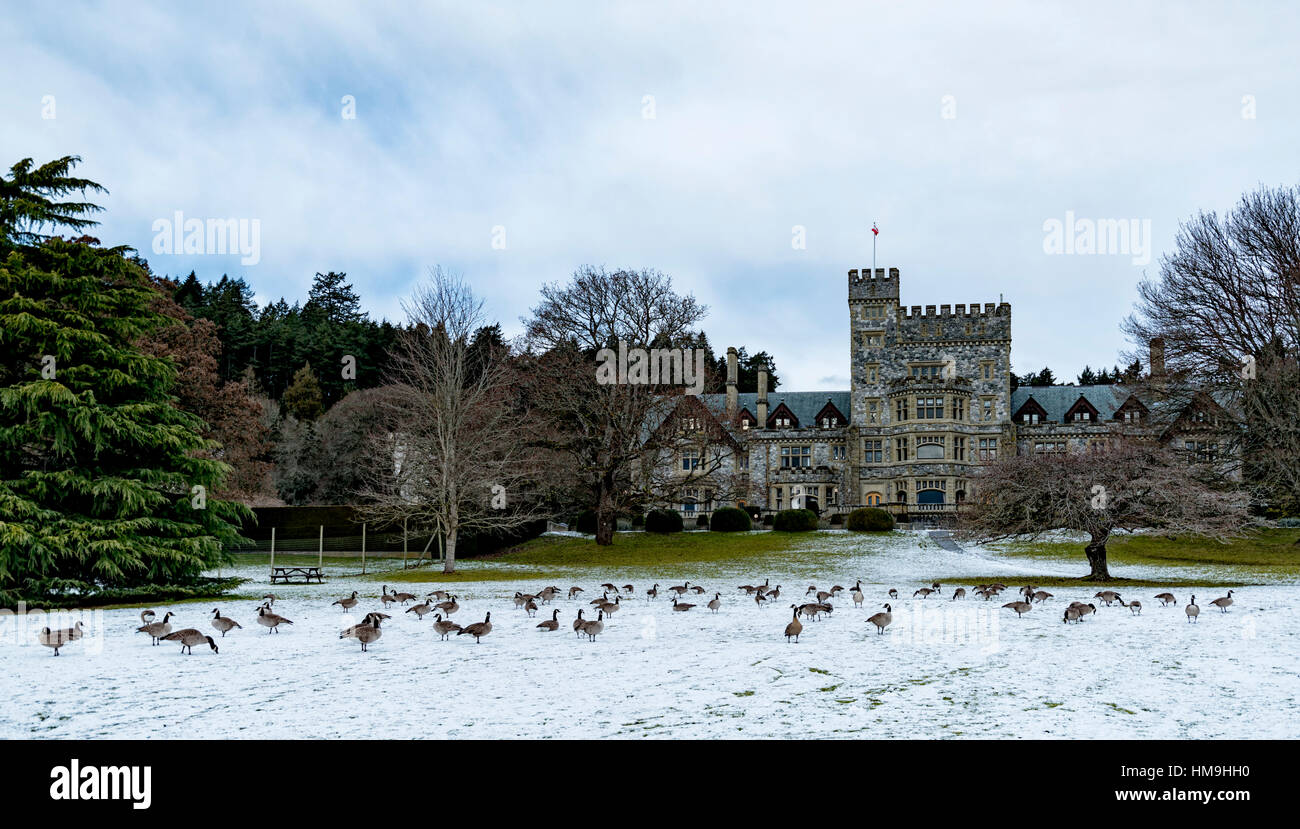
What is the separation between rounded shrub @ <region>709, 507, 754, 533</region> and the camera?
55031 mm

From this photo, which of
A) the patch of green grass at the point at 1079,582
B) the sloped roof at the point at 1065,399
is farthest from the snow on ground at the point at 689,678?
the sloped roof at the point at 1065,399

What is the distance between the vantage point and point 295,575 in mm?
35781

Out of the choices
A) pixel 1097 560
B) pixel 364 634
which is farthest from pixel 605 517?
pixel 364 634

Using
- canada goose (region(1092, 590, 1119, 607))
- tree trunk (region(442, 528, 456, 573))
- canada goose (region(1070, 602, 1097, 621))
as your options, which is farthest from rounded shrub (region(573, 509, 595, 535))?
canada goose (region(1070, 602, 1097, 621))

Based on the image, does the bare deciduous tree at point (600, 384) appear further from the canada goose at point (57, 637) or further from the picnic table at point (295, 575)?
the canada goose at point (57, 637)

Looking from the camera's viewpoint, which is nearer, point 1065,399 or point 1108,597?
point 1108,597

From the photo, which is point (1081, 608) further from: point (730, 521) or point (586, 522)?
point (586, 522)

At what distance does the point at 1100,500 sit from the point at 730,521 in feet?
95.2

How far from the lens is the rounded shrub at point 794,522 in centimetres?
5450

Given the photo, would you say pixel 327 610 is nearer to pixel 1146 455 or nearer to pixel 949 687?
pixel 949 687

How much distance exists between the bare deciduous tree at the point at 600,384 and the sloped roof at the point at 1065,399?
36083mm

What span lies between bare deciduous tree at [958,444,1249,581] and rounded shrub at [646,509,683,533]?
2687cm

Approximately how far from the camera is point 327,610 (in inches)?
921
